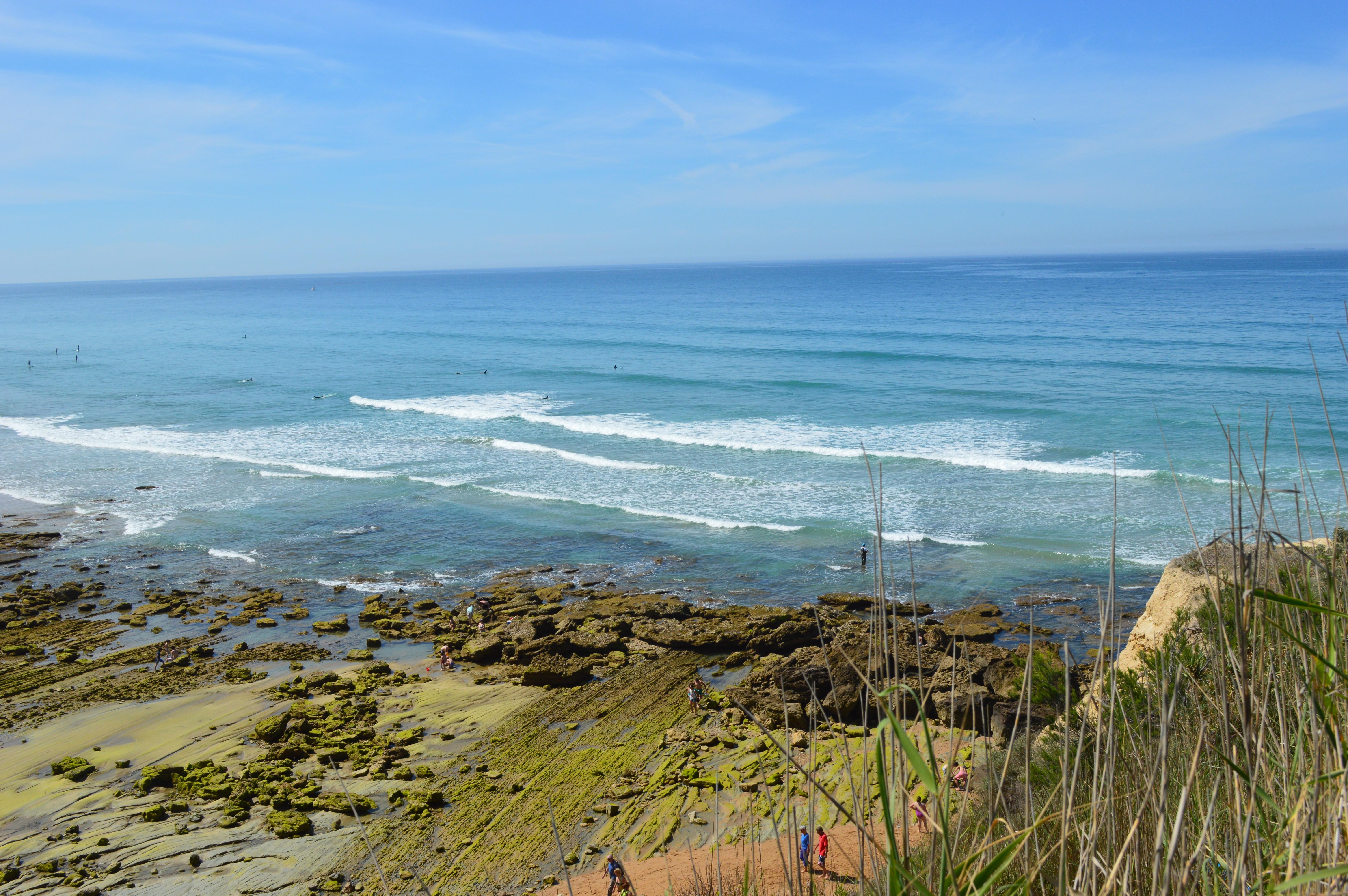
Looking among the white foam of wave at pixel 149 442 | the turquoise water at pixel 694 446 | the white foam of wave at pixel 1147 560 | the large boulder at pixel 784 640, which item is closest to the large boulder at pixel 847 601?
the turquoise water at pixel 694 446

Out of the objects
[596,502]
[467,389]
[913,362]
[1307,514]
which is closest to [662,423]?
[596,502]

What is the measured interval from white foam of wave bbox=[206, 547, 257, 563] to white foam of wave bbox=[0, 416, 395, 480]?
7.90 m

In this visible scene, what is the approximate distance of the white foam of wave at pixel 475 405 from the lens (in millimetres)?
47344

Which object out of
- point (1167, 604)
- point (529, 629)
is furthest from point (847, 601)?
point (1167, 604)

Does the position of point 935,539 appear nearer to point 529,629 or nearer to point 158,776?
point 529,629

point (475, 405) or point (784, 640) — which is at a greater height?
point (475, 405)

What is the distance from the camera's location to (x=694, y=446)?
1528 inches

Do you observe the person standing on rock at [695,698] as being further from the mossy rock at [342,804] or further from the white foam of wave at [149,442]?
the white foam of wave at [149,442]

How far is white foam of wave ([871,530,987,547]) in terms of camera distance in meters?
26.0

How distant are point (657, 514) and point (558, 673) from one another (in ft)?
39.0

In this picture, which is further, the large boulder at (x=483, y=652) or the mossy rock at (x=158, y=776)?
the large boulder at (x=483, y=652)

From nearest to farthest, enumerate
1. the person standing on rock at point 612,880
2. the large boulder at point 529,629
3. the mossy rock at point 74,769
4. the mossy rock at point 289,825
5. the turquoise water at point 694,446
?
the person standing on rock at point 612,880 → the mossy rock at point 289,825 → the mossy rock at point 74,769 → the large boulder at point 529,629 → the turquoise water at point 694,446

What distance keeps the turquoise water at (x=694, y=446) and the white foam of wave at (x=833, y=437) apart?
6.9 inches

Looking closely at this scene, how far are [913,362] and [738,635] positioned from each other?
40.2 metres
